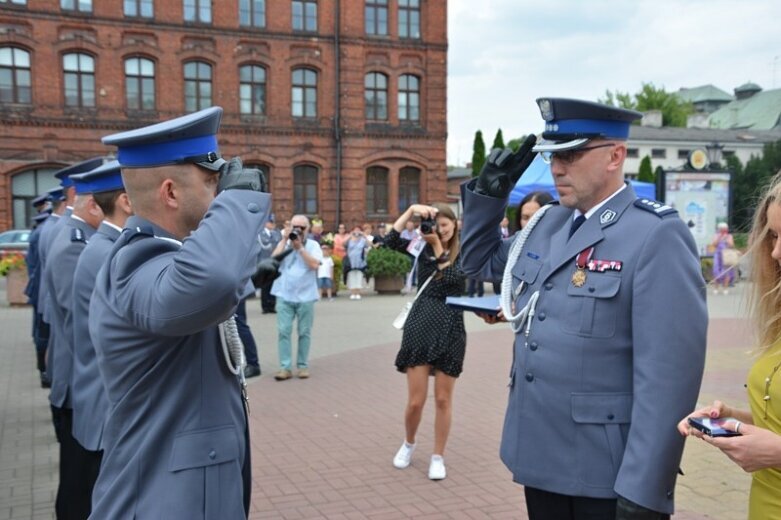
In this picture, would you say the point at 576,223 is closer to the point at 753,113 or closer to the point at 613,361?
the point at 613,361

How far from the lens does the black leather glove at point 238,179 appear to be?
2.00m

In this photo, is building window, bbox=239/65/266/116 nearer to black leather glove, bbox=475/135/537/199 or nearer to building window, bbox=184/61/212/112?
building window, bbox=184/61/212/112

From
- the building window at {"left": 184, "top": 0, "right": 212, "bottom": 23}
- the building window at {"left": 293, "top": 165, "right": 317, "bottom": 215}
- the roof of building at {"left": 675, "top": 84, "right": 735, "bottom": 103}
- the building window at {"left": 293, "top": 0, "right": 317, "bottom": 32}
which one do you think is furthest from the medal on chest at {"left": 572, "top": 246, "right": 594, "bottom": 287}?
the roof of building at {"left": 675, "top": 84, "right": 735, "bottom": 103}

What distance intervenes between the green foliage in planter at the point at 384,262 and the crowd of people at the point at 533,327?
14357mm

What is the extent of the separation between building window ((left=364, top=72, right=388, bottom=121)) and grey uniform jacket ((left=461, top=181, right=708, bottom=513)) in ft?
96.1

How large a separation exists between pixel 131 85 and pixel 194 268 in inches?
1143

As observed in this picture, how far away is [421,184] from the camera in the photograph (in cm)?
3192

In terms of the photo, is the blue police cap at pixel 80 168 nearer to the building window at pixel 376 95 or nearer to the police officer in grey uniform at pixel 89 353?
the police officer in grey uniform at pixel 89 353

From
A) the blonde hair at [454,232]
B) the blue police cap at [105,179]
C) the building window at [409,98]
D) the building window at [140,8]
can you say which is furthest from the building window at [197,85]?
the blue police cap at [105,179]

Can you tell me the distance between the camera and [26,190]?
27.1 meters

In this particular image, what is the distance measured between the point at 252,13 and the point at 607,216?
2964cm

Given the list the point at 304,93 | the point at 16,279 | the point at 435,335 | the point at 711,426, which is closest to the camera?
the point at 711,426

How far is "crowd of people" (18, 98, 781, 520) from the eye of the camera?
1.97 m

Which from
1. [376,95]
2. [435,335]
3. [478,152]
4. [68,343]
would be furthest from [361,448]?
[478,152]
